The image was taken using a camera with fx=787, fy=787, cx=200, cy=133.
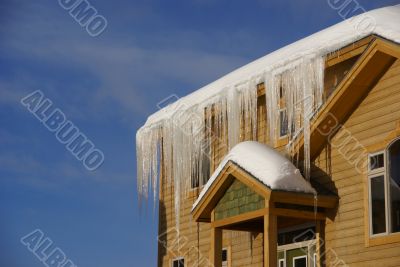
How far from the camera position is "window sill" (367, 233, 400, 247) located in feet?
39.1

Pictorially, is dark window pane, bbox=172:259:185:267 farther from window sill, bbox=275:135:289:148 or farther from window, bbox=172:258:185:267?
window sill, bbox=275:135:289:148

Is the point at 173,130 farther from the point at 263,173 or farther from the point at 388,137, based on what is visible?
the point at 388,137

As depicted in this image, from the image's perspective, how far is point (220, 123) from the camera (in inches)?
674

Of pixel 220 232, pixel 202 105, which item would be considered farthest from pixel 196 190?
pixel 220 232

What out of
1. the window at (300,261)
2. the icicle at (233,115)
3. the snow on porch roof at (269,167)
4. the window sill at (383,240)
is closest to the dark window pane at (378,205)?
the window sill at (383,240)

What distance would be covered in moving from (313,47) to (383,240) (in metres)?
3.78

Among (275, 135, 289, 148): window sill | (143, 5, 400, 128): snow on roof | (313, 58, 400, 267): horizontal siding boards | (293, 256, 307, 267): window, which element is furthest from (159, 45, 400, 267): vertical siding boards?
(275, 135, 289, 148): window sill

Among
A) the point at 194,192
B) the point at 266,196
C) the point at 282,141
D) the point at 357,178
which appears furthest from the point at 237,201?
the point at 194,192

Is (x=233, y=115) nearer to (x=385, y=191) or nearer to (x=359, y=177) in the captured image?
(x=359, y=177)

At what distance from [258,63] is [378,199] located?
511 cm

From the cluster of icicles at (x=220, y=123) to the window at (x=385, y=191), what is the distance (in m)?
1.45

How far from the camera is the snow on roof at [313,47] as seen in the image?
41.4 feet

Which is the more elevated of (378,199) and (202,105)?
(202,105)

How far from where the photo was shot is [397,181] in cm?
1216
